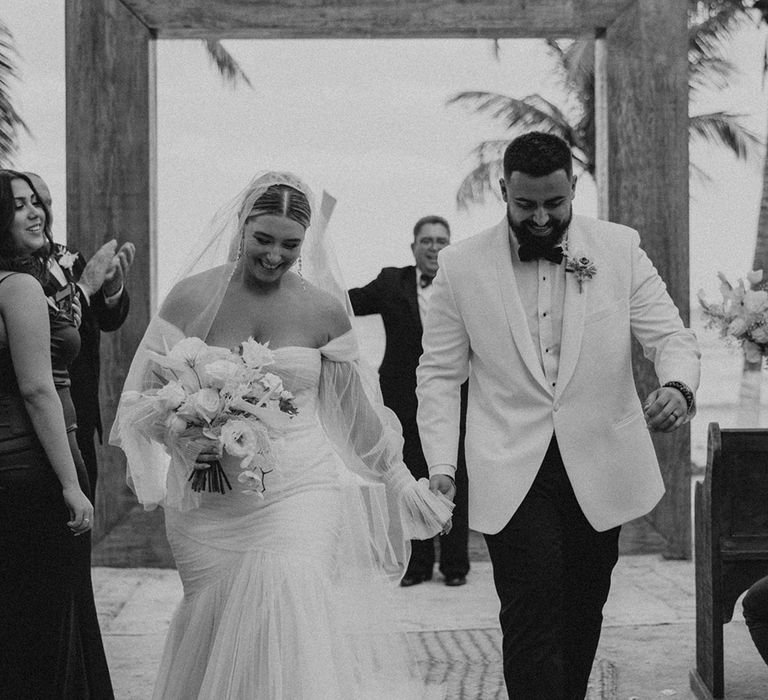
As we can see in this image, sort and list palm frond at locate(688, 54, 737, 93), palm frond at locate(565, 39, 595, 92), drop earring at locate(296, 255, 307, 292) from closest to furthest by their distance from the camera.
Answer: drop earring at locate(296, 255, 307, 292) → palm frond at locate(565, 39, 595, 92) → palm frond at locate(688, 54, 737, 93)

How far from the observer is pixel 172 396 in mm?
4195

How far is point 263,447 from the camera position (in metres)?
4.19

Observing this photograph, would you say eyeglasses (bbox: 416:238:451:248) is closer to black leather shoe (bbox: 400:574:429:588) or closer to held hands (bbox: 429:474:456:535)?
black leather shoe (bbox: 400:574:429:588)

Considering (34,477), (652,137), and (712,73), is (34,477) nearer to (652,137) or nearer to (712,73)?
(652,137)

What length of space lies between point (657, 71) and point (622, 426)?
206 inches

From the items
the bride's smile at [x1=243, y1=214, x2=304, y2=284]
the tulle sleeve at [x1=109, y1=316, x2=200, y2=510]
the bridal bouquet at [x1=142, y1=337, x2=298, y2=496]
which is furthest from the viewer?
the bride's smile at [x1=243, y1=214, x2=304, y2=284]

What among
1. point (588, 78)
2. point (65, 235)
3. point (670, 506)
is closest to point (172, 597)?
point (65, 235)

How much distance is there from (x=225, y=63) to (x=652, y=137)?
357 cm

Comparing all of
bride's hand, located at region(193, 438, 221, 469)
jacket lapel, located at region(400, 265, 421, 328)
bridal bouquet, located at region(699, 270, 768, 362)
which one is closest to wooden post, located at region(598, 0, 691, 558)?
jacket lapel, located at region(400, 265, 421, 328)

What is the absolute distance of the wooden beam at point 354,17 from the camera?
345 inches

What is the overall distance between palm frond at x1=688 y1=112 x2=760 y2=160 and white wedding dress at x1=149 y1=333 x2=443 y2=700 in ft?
96.6

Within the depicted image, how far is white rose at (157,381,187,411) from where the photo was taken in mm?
4195

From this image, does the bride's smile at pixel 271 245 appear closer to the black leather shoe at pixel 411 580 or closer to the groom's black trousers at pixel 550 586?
the groom's black trousers at pixel 550 586

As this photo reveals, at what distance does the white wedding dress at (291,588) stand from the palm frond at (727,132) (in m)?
29.4
